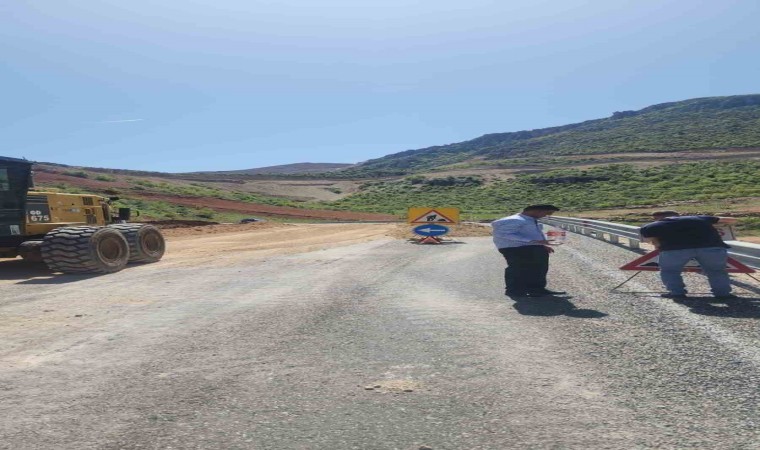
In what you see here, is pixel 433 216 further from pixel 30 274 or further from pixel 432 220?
pixel 30 274

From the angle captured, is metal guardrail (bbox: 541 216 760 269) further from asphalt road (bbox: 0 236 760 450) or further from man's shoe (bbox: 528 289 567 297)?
man's shoe (bbox: 528 289 567 297)

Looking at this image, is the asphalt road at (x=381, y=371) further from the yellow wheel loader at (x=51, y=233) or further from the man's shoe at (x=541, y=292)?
the yellow wheel loader at (x=51, y=233)

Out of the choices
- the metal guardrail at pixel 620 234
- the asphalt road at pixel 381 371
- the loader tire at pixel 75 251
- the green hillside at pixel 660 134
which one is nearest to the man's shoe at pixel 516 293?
the asphalt road at pixel 381 371

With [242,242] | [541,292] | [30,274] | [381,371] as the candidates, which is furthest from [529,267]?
[242,242]

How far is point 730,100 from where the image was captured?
165 m

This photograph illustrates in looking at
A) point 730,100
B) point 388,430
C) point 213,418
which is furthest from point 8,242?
point 730,100

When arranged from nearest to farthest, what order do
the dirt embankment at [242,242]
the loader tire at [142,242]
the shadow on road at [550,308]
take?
the shadow on road at [550,308], the loader tire at [142,242], the dirt embankment at [242,242]

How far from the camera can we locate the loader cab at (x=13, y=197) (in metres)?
13.0

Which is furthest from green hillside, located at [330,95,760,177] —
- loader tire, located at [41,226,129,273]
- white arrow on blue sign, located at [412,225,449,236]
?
loader tire, located at [41,226,129,273]

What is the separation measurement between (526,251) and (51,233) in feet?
35.8

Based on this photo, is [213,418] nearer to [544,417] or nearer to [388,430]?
[388,430]

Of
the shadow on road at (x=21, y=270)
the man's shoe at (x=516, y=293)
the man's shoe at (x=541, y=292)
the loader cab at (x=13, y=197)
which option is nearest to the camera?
the man's shoe at (x=541, y=292)

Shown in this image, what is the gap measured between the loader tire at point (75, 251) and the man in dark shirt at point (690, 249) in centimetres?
1160

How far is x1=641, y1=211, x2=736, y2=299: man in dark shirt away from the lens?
25.8ft
